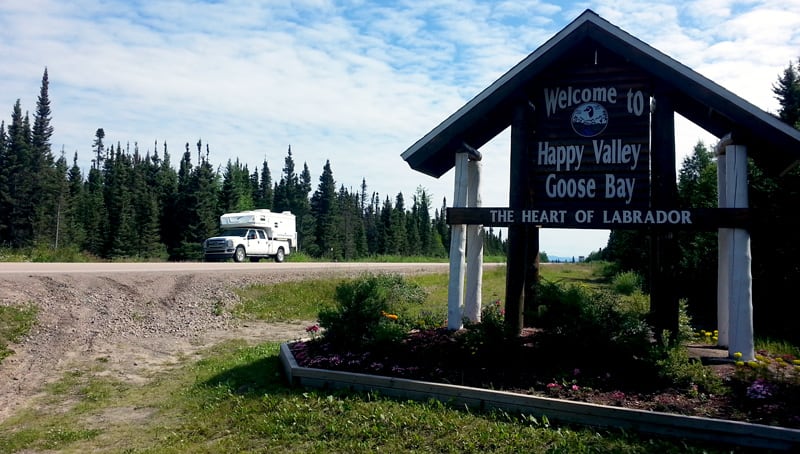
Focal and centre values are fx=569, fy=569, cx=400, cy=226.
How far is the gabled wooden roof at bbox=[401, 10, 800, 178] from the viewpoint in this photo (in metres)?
7.46

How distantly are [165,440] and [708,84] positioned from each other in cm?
813

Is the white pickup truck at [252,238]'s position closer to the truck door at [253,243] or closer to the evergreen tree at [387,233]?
the truck door at [253,243]

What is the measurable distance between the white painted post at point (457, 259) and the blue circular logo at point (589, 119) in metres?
1.83

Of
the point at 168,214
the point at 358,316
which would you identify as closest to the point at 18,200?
the point at 168,214

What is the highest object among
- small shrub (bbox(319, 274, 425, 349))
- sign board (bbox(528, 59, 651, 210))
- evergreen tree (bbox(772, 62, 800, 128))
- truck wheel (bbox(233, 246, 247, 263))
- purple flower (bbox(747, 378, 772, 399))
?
evergreen tree (bbox(772, 62, 800, 128))

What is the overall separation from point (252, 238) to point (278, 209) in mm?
49779

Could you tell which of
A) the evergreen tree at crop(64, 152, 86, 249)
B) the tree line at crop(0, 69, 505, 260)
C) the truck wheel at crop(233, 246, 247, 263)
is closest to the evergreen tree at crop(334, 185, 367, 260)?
the tree line at crop(0, 69, 505, 260)

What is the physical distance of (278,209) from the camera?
80.3 metres

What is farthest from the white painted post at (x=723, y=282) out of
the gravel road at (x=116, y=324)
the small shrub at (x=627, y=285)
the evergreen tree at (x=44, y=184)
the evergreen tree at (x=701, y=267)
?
the evergreen tree at (x=44, y=184)

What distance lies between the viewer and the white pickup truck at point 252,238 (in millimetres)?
30062

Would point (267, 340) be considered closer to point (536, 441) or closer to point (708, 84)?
point (536, 441)

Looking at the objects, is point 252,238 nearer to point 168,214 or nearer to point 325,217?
point 168,214

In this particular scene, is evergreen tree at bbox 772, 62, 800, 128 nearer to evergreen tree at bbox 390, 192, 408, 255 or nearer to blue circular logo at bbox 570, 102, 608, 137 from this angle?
blue circular logo at bbox 570, 102, 608, 137

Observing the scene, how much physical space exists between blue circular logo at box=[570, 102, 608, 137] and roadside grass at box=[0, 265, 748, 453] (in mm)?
Result: 4479
